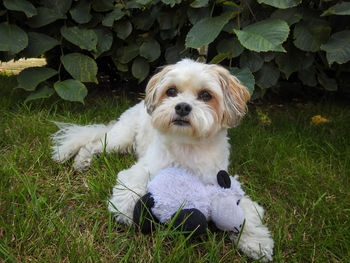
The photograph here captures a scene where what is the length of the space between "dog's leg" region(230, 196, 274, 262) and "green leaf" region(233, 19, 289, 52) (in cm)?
122

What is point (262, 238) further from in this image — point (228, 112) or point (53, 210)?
point (53, 210)

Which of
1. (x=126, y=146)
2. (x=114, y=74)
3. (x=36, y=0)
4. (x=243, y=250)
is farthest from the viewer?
(x=114, y=74)

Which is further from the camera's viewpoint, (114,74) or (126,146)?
(114,74)

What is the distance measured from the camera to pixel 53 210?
5.17ft

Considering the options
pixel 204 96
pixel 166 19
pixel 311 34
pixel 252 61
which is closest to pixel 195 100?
pixel 204 96

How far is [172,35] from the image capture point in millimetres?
3311

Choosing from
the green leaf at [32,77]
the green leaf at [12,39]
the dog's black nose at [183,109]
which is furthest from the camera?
the green leaf at [32,77]

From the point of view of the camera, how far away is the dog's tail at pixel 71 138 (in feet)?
7.21

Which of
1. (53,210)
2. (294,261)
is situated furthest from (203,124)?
(53,210)

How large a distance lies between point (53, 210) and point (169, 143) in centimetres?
79

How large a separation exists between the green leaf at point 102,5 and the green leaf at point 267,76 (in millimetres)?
1826

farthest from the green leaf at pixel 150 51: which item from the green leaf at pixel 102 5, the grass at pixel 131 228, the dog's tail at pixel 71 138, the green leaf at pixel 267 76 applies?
the green leaf at pixel 267 76

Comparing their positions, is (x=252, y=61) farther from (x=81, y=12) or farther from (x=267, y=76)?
(x=81, y=12)

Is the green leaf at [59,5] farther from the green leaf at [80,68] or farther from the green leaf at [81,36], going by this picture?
the green leaf at [80,68]
